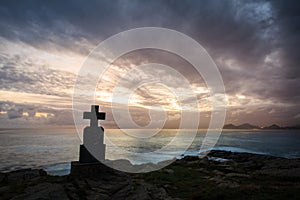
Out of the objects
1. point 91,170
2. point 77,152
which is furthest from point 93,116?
point 77,152

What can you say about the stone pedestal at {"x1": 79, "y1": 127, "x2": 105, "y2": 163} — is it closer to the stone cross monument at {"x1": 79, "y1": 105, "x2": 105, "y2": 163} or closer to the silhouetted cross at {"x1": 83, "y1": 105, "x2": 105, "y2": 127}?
the stone cross monument at {"x1": 79, "y1": 105, "x2": 105, "y2": 163}

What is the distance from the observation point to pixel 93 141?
48.2 feet

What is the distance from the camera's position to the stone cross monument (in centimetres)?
1401

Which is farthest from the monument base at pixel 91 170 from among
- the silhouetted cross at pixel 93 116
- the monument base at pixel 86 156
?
the silhouetted cross at pixel 93 116

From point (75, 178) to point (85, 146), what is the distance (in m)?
2.19

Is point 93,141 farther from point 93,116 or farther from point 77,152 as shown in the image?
point 77,152

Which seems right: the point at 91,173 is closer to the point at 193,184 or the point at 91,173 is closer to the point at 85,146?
the point at 85,146

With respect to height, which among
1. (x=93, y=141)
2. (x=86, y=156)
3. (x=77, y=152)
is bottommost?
(x=77, y=152)

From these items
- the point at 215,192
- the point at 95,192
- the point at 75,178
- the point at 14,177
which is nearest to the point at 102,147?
the point at 75,178

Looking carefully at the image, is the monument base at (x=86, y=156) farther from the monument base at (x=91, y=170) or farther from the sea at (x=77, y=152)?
the sea at (x=77, y=152)

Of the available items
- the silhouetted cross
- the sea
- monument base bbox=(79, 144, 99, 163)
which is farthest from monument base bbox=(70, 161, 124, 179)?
the sea

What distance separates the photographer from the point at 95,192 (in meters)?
10.9

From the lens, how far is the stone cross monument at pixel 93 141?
1401 centimetres

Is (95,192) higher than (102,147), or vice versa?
(102,147)
